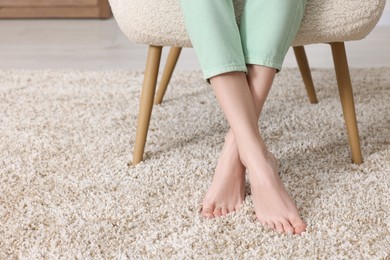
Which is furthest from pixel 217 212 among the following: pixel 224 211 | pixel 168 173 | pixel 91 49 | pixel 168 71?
pixel 91 49

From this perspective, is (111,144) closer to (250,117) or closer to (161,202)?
→ (161,202)

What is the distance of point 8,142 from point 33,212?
0.43 m

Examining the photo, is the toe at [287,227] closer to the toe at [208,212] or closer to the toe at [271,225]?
the toe at [271,225]

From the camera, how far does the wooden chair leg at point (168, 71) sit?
1.92 m

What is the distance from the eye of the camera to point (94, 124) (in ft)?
5.94

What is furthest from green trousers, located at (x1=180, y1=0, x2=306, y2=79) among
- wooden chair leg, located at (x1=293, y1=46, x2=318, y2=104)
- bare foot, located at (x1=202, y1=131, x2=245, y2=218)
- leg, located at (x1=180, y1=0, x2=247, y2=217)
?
wooden chair leg, located at (x1=293, y1=46, x2=318, y2=104)

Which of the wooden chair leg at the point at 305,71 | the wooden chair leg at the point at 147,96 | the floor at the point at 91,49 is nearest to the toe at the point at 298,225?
the wooden chair leg at the point at 147,96

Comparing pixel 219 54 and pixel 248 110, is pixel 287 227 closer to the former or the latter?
pixel 248 110

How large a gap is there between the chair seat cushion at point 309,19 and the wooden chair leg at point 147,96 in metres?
0.08

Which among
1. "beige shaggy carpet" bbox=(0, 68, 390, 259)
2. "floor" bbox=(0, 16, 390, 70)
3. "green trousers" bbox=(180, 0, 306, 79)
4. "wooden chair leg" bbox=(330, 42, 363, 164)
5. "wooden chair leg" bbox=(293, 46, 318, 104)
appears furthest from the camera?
"floor" bbox=(0, 16, 390, 70)

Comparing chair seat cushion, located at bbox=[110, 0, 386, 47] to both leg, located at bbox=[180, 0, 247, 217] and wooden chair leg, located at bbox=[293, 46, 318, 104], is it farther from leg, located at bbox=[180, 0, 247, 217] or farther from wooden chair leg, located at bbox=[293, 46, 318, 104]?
wooden chair leg, located at bbox=[293, 46, 318, 104]

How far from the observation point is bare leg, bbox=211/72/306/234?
128 cm

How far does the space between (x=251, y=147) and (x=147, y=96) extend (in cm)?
36

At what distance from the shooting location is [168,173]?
1.49 m
